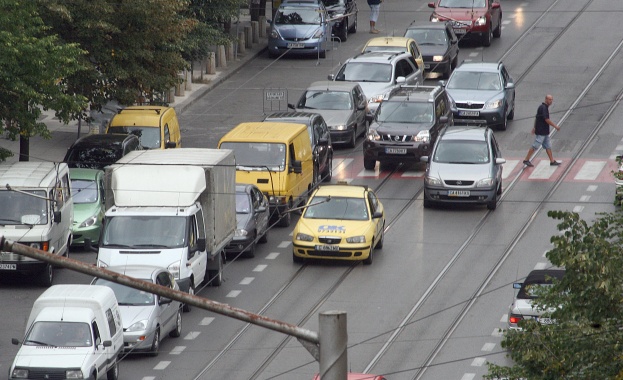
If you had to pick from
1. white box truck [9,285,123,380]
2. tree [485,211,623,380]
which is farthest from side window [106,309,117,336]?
tree [485,211,623,380]

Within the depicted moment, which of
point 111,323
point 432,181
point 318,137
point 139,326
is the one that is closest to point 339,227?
point 432,181

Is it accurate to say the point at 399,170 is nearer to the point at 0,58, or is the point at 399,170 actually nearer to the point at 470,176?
the point at 470,176

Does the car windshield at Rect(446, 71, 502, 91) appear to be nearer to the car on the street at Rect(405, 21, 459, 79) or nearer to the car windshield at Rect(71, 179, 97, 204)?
the car on the street at Rect(405, 21, 459, 79)

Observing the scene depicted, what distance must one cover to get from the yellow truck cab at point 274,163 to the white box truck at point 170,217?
3.89 meters

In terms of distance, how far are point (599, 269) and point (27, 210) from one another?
16.1m

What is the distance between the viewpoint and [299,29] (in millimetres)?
48344

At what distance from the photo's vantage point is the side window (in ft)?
71.9

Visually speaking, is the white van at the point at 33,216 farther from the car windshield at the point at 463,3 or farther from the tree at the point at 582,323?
the car windshield at the point at 463,3

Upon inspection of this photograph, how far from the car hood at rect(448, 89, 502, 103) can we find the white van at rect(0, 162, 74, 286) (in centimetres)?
1440

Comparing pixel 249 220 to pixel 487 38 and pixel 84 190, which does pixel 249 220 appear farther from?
pixel 487 38

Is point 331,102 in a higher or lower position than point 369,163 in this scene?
higher

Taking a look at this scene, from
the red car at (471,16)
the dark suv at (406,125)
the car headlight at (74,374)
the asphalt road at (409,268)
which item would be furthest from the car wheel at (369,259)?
the red car at (471,16)

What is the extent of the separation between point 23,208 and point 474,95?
52.5ft

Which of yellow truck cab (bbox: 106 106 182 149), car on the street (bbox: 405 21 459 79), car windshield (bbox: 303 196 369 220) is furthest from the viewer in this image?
car on the street (bbox: 405 21 459 79)
